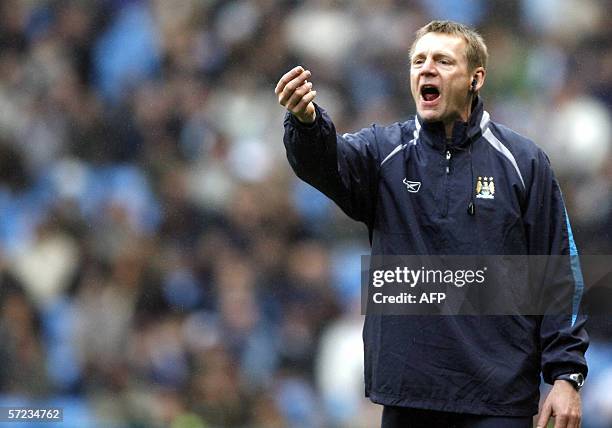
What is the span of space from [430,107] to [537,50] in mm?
4465

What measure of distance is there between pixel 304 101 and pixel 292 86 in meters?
0.05

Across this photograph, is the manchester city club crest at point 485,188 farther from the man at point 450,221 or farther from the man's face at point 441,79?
the man's face at point 441,79

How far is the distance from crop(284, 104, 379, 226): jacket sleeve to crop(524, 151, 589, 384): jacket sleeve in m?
0.47

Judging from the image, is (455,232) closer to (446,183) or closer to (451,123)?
(446,183)

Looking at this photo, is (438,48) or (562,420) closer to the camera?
(562,420)

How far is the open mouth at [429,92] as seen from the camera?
11.8ft

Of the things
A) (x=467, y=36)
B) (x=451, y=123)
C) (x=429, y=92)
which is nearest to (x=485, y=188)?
(x=451, y=123)

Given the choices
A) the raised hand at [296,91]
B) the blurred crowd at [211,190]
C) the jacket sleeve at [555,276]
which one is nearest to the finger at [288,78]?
the raised hand at [296,91]

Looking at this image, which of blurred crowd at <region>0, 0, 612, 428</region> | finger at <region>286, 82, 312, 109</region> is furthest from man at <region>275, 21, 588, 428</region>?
blurred crowd at <region>0, 0, 612, 428</region>

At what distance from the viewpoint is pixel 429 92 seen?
3.63 m

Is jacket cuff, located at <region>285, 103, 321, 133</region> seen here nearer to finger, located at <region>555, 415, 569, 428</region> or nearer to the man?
the man

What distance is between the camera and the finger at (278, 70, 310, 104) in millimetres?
3277

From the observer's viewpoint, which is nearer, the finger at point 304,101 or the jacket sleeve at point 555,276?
the finger at point 304,101

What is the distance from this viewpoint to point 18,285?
7.47m
